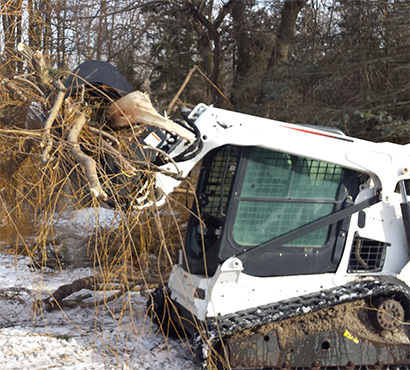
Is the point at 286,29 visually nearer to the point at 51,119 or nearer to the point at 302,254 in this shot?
the point at 302,254

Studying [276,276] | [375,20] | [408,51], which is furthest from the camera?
[375,20]

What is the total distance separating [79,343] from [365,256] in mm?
2759

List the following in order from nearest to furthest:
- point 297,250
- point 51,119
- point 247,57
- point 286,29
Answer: point 51,119 < point 297,250 < point 286,29 < point 247,57

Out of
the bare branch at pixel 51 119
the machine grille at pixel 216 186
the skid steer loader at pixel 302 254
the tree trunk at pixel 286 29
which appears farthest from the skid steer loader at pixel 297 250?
the tree trunk at pixel 286 29

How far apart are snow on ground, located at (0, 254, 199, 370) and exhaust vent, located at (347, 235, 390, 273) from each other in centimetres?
170

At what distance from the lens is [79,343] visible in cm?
419

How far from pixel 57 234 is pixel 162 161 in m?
4.92

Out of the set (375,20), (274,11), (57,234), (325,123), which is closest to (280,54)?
(274,11)

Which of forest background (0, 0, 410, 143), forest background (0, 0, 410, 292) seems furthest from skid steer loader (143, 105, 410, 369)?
forest background (0, 0, 410, 143)

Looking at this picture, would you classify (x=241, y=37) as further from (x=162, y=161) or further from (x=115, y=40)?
(x=162, y=161)

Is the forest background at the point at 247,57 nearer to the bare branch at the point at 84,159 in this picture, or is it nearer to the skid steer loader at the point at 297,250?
the bare branch at the point at 84,159

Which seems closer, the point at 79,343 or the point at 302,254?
the point at 302,254

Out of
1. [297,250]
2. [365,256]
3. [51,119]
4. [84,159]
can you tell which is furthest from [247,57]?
[84,159]

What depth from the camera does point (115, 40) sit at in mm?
9812
